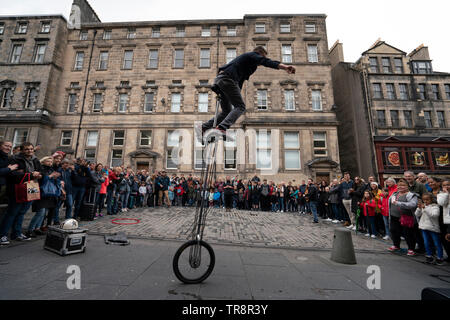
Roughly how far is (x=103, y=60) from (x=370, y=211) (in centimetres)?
2994

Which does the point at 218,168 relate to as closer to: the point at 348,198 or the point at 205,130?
the point at 348,198

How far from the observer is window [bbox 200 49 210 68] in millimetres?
23523

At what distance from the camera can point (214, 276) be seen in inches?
134

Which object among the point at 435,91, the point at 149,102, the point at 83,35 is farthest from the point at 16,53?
the point at 435,91

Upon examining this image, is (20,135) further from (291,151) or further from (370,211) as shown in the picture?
(370,211)

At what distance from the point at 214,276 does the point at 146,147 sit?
2016cm

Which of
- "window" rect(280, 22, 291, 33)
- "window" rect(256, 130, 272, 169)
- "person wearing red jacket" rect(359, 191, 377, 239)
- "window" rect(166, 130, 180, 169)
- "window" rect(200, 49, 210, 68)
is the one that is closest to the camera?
"person wearing red jacket" rect(359, 191, 377, 239)

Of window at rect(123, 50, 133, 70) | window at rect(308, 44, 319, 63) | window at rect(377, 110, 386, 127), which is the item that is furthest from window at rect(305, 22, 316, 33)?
window at rect(123, 50, 133, 70)

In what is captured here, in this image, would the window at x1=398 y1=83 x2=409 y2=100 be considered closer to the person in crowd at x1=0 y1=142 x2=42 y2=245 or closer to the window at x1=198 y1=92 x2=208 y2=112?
the window at x1=198 y1=92 x2=208 y2=112

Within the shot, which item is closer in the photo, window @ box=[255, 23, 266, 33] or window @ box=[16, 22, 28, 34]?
window @ box=[255, 23, 266, 33]

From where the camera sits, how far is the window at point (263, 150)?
2051 cm

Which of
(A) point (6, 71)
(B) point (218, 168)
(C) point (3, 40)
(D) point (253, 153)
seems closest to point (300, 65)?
(D) point (253, 153)

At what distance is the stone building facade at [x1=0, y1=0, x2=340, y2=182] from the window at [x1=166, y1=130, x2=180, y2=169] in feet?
0.34

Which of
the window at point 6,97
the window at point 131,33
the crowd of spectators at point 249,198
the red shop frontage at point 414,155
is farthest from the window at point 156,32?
the red shop frontage at point 414,155
